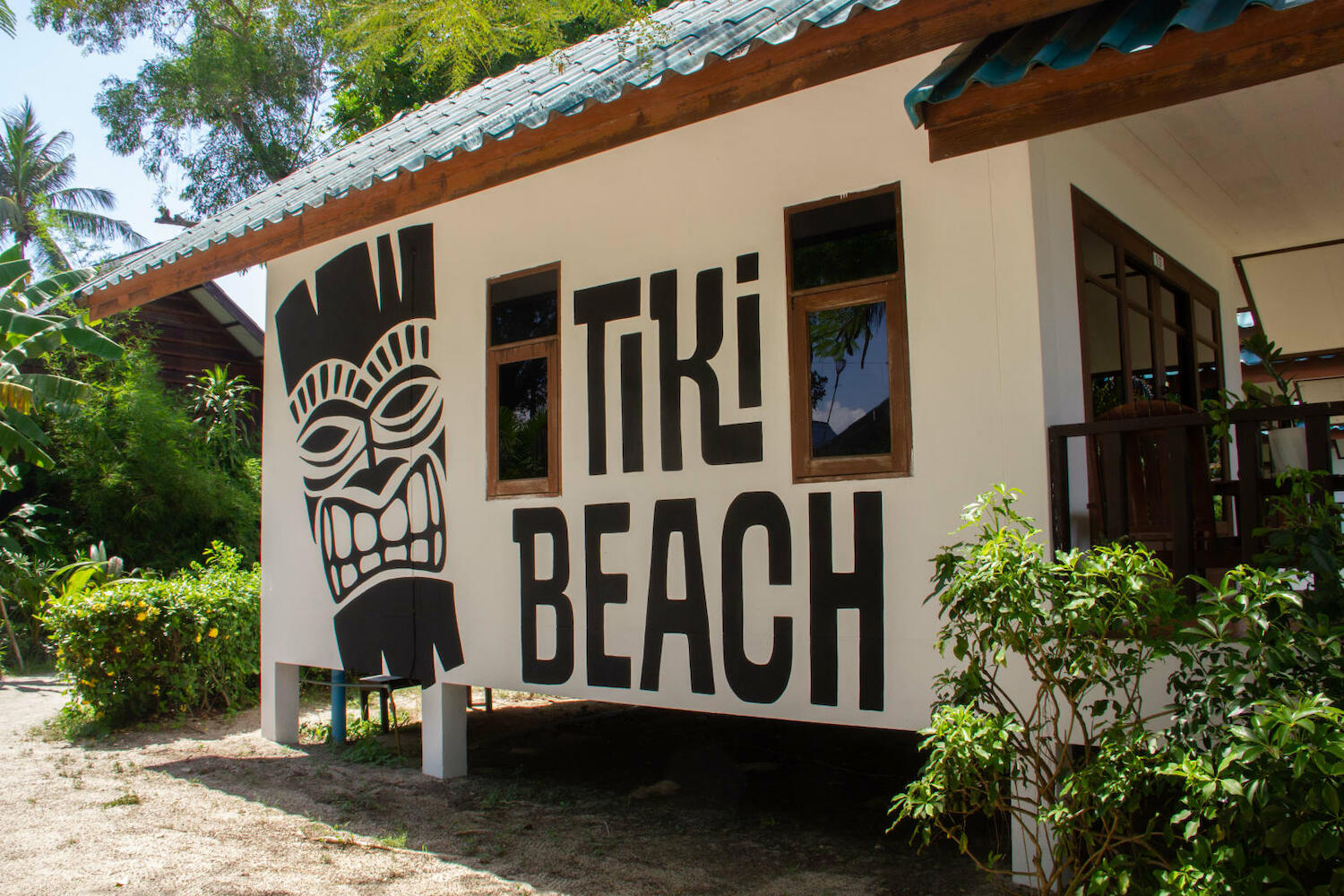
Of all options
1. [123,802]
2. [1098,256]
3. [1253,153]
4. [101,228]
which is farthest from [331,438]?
[101,228]

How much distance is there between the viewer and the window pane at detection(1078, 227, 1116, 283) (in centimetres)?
567

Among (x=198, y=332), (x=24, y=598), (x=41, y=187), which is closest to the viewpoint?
(x=24, y=598)

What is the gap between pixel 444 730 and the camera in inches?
277

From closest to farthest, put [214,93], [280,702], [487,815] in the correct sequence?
[487,815] < [280,702] < [214,93]

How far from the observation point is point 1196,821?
286 cm

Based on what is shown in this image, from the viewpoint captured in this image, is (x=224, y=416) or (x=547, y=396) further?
(x=224, y=416)

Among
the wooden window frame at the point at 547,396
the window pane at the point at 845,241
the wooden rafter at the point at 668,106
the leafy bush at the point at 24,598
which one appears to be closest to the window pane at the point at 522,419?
the wooden window frame at the point at 547,396

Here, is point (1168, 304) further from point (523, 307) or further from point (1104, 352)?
point (523, 307)

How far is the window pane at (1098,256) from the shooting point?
5.67 metres

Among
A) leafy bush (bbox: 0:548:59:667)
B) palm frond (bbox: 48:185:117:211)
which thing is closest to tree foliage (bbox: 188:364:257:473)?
leafy bush (bbox: 0:548:59:667)

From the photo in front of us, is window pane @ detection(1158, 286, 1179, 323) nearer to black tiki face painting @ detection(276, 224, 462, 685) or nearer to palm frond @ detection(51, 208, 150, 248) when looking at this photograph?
black tiki face painting @ detection(276, 224, 462, 685)

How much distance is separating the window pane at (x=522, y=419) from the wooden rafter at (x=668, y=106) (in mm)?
1257

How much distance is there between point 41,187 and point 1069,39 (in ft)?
130

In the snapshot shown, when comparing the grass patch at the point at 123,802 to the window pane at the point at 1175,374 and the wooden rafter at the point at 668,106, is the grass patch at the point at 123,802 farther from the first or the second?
the window pane at the point at 1175,374
